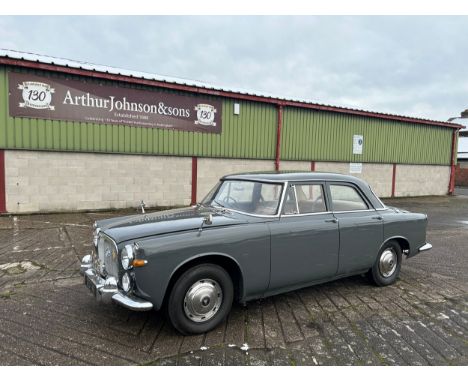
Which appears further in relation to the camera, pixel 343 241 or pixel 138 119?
pixel 138 119

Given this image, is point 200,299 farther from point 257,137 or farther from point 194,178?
point 257,137

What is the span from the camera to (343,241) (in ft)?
13.6

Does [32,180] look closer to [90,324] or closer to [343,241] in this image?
[90,324]

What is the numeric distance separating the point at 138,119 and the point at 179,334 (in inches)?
369

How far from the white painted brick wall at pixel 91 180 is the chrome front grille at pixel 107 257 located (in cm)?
796

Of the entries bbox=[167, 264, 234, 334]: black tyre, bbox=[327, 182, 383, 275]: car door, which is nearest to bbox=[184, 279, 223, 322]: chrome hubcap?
bbox=[167, 264, 234, 334]: black tyre

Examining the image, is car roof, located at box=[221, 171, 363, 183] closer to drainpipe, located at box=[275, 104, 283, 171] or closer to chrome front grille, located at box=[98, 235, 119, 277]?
chrome front grille, located at box=[98, 235, 119, 277]

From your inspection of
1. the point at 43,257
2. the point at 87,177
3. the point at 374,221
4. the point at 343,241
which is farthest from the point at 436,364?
the point at 87,177

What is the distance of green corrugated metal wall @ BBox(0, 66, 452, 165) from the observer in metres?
10.1

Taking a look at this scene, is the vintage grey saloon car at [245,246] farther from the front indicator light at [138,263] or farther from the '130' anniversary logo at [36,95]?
the '130' anniversary logo at [36,95]

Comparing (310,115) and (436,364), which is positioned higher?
(310,115)

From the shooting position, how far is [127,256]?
118 inches

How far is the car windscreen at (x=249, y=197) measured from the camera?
3881mm

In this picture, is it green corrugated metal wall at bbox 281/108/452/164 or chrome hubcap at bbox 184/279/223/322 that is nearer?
chrome hubcap at bbox 184/279/223/322
